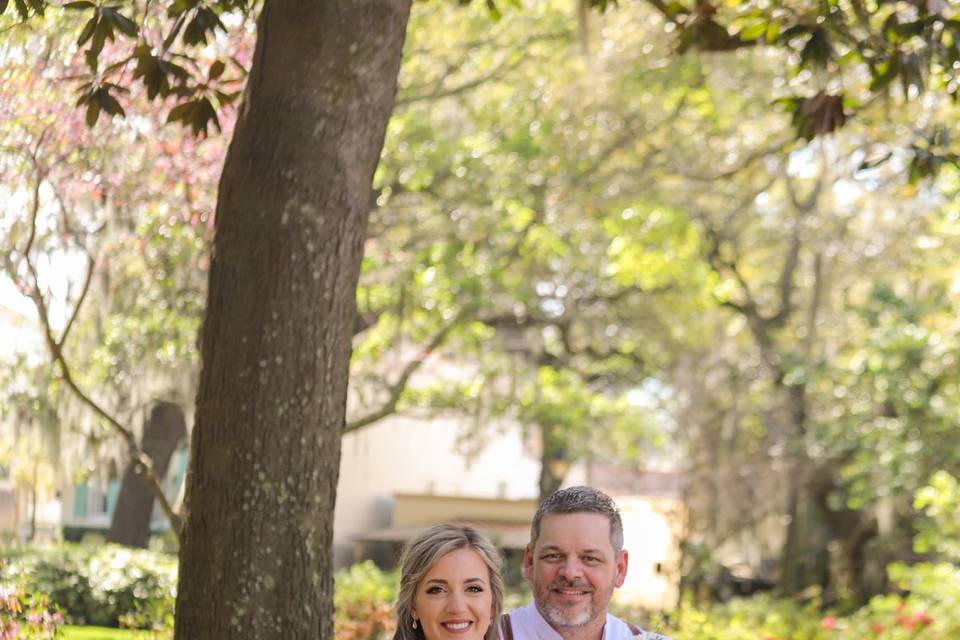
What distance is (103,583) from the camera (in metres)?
9.35

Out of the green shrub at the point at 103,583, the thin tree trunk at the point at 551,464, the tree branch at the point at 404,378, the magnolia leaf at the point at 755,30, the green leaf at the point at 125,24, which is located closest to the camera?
the green leaf at the point at 125,24

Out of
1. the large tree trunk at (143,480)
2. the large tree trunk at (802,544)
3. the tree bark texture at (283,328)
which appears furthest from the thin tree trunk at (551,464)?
the tree bark texture at (283,328)

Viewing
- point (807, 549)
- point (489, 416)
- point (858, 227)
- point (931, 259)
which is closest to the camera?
point (489, 416)

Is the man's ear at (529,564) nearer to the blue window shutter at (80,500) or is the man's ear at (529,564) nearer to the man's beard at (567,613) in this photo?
the man's beard at (567,613)

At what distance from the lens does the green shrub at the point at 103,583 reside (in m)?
7.71

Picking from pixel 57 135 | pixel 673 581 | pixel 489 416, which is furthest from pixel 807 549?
pixel 57 135

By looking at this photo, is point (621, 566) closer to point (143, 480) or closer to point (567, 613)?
point (567, 613)

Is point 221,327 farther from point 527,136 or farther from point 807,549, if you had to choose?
point 807,549

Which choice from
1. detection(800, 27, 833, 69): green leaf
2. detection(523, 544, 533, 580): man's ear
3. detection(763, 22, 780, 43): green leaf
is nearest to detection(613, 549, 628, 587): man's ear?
detection(523, 544, 533, 580): man's ear

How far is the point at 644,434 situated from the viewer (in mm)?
21859

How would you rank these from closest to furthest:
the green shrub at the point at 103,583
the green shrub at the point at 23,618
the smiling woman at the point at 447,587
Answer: the smiling woman at the point at 447,587
the green shrub at the point at 23,618
the green shrub at the point at 103,583

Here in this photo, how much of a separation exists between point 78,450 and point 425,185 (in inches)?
223

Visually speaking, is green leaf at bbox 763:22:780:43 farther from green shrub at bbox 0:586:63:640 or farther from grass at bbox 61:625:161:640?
grass at bbox 61:625:161:640

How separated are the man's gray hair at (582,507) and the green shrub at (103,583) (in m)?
3.64
